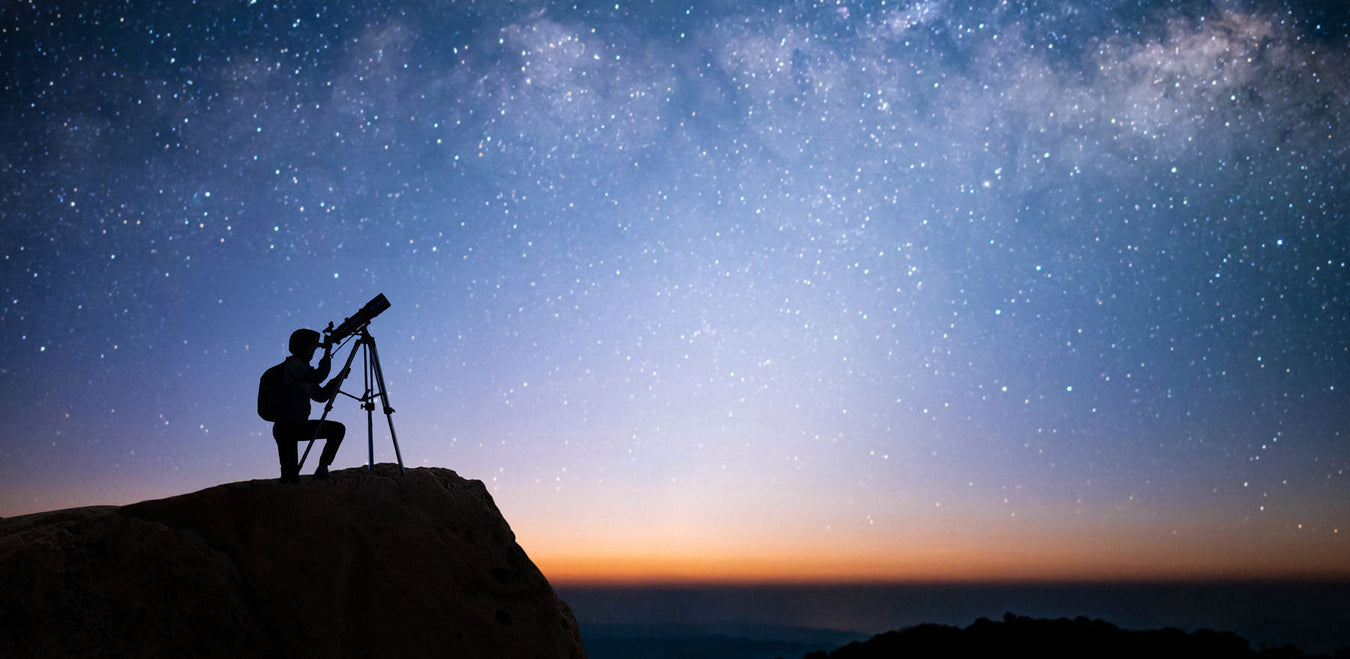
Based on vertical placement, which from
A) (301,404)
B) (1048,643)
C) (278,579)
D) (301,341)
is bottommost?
(1048,643)

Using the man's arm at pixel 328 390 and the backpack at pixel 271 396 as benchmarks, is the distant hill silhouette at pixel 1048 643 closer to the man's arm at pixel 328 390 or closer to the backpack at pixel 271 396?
the man's arm at pixel 328 390

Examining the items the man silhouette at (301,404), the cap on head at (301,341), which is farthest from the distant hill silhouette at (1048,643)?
the cap on head at (301,341)

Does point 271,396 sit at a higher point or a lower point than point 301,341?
lower

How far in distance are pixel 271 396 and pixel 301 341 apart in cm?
61

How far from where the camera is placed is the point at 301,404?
22.0 ft

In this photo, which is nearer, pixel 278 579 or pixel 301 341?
pixel 278 579

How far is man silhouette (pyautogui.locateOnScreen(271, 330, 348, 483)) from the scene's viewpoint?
666cm

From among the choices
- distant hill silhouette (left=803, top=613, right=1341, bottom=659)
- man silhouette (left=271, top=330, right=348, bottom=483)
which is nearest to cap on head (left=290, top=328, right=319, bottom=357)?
man silhouette (left=271, top=330, right=348, bottom=483)

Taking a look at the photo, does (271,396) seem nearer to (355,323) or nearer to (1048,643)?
(355,323)

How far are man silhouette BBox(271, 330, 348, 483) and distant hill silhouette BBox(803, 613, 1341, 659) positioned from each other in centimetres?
1894

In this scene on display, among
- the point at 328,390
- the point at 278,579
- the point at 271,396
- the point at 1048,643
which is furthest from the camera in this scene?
the point at 1048,643

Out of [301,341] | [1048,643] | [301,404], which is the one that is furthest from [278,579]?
[1048,643]

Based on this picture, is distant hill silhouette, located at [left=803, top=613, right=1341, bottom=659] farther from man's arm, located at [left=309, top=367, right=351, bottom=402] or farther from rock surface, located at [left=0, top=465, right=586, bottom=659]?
man's arm, located at [left=309, top=367, right=351, bottom=402]

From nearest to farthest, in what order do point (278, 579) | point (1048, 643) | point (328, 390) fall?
point (278, 579) → point (328, 390) → point (1048, 643)
